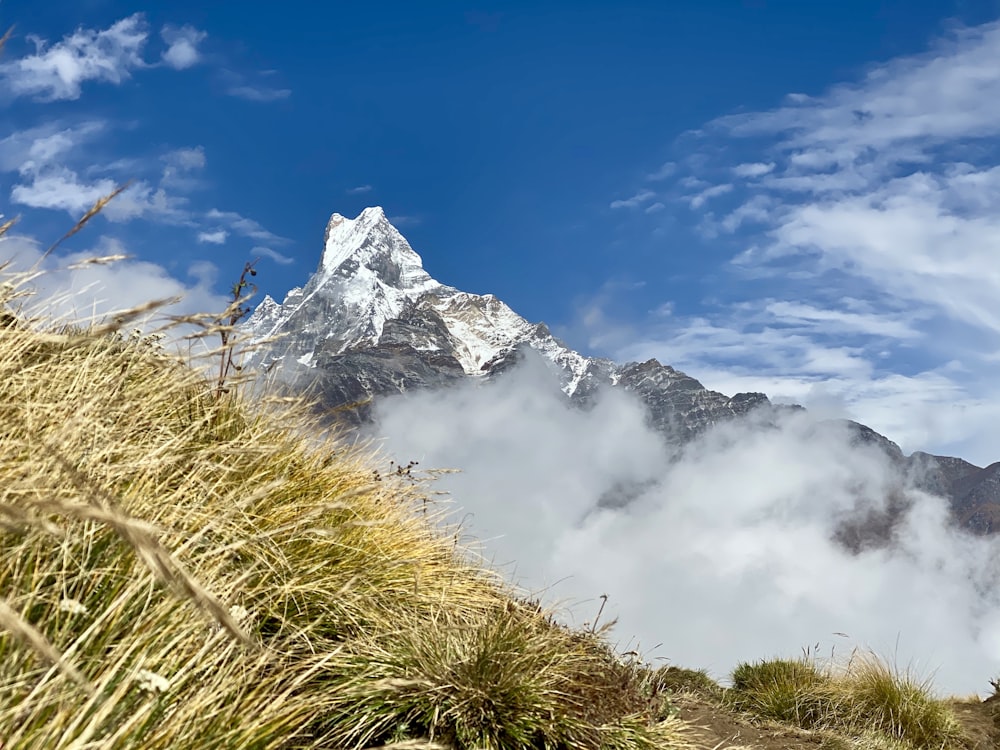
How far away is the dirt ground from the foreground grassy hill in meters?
0.34

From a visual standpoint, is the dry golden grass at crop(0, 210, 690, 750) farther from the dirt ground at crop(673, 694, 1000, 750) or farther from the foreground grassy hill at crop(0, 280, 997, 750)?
the dirt ground at crop(673, 694, 1000, 750)

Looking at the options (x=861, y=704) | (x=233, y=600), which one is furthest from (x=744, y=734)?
(x=233, y=600)

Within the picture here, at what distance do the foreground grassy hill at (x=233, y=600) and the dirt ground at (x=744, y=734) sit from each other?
34 cm

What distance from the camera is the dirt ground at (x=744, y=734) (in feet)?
19.2

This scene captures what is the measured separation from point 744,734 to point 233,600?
502cm

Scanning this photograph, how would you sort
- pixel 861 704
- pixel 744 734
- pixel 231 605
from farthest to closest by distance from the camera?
pixel 861 704 → pixel 744 734 → pixel 231 605

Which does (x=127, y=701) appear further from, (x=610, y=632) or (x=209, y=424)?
(x=610, y=632)

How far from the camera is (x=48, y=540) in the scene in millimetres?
2525

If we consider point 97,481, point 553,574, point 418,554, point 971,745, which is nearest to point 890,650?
point 971,745

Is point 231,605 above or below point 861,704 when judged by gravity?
above

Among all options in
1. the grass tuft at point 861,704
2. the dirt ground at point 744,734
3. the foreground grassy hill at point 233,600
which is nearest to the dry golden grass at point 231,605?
the foreground grassy hill at point 233,600

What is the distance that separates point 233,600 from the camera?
2.93m

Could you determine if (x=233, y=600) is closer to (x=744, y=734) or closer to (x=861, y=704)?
(x=744, y=734)

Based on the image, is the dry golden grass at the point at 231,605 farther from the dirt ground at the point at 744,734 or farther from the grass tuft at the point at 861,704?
the grass tuft at the point at 861,704
